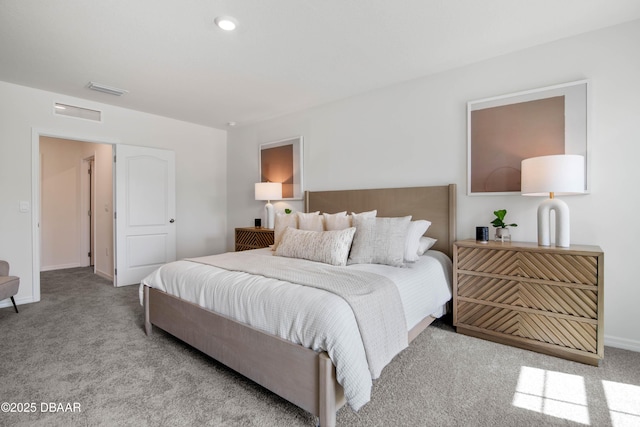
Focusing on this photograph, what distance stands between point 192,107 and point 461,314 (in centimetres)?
413

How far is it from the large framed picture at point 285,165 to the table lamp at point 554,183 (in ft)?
8.95

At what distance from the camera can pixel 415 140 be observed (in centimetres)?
332

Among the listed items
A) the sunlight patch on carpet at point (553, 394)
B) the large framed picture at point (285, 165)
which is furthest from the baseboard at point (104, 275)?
the sunlight patch on carpet at point (553, 394)

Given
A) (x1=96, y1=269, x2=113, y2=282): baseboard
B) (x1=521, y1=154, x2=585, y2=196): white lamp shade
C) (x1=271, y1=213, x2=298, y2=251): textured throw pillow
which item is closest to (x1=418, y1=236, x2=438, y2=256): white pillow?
(x1=521, y1=154, x2=585, y2=196): white lamp shade

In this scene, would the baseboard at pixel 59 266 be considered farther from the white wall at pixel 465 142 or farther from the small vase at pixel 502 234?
the small vase at pixel 502 234

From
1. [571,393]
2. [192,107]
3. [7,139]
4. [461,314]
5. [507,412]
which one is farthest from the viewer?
[192,107]

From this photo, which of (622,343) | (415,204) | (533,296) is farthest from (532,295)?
(415,204)

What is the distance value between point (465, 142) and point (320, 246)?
178 centimetres

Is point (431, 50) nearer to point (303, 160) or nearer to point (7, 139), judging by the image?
point (303, 160)

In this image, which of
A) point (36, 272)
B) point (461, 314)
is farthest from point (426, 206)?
point (36, 272)

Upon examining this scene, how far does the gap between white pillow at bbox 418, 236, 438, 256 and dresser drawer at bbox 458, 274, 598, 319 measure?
15.4 inches

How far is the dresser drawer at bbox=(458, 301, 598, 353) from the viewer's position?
2.13 metres

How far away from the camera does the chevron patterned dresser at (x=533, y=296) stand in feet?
6.93

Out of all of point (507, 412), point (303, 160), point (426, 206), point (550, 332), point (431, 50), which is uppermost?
point (431, 50)
